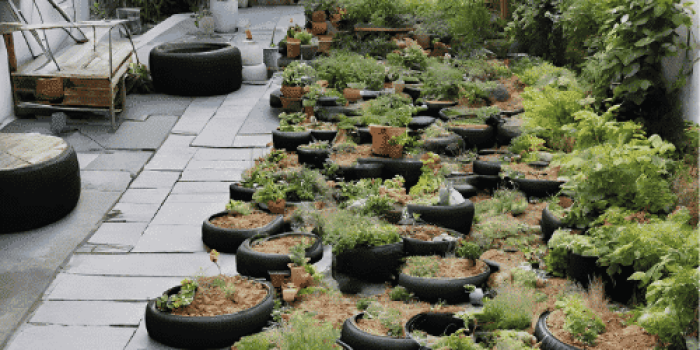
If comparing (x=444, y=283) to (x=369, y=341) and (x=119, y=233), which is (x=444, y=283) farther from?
(x=119, y=233)

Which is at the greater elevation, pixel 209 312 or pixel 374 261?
pixel 374 261

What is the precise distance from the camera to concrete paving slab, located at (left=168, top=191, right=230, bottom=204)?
279 inches

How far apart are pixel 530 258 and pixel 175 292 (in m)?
2.41

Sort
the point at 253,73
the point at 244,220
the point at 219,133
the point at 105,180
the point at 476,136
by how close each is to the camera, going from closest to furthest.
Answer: the point at 244,220 < the point at 476,136 < the point at 105,180 < the point at 219,133 < the point at 253,73

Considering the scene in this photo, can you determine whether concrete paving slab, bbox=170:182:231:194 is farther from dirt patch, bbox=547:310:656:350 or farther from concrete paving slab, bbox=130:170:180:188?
dirt patch, bbox=547:310:656:350

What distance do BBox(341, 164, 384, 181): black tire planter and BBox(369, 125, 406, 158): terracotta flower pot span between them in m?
0.23

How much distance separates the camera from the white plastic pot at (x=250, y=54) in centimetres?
1183

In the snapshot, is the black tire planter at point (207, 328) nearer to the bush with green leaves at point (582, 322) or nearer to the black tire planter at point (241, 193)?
the bush with green leaves at point (582, 322)

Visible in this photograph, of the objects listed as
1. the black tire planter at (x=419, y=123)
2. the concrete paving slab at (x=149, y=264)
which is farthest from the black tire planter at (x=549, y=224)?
the black tire planter at (x=419, y=123)

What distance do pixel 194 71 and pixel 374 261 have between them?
647 centimetres

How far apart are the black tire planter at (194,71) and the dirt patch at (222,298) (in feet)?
20.6

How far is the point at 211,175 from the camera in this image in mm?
7809

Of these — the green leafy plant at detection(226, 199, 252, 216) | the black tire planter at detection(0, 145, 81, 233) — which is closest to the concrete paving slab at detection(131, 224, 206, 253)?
the green leafy plant at detection(226, 199, 252, 216)

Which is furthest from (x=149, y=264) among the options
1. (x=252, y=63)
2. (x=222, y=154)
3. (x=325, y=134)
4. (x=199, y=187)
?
(x=252, y=63)
